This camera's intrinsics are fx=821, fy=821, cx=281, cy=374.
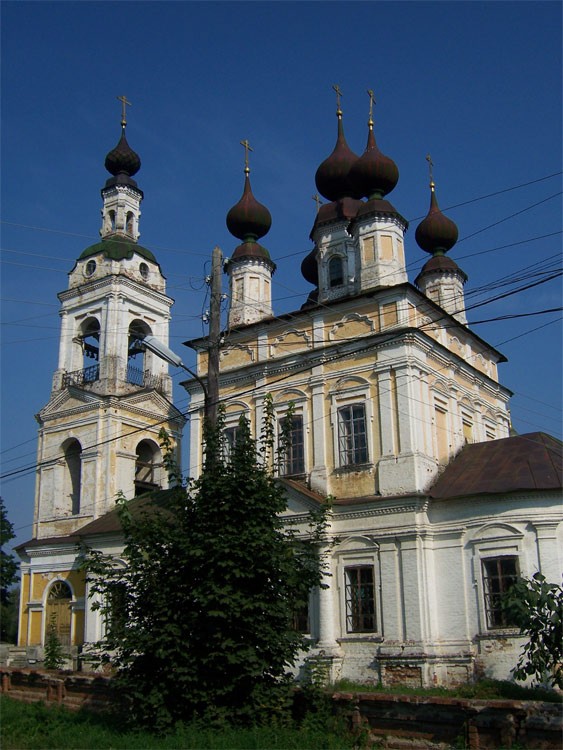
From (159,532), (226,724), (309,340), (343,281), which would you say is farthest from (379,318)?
(226,724)

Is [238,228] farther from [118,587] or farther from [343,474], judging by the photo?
[118,587]

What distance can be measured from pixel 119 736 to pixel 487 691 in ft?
25.3

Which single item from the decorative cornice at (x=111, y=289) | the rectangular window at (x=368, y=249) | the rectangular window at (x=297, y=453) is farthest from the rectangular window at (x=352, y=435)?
the decorative cornice at (x=111, y=289)

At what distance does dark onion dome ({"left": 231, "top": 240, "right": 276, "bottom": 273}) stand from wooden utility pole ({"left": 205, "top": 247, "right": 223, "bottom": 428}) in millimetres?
9496

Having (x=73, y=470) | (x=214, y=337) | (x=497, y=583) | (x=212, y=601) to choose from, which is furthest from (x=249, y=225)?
(x=212, y=601)

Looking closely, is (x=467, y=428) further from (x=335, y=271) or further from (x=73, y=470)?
(x=73, y=470)

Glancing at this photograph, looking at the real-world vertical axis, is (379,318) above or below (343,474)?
above

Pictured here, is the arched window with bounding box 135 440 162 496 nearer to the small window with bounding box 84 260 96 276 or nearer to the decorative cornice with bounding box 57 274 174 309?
the decorative cornice with bounding box 57 274 174 309

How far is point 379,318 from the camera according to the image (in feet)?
64.3

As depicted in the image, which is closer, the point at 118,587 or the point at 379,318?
the point at 118,587

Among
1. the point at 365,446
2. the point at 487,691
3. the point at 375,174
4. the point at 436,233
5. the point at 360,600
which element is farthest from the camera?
the point at 436,233

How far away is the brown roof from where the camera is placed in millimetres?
17125

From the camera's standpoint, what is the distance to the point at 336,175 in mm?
24453

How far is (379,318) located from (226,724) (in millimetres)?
11591
